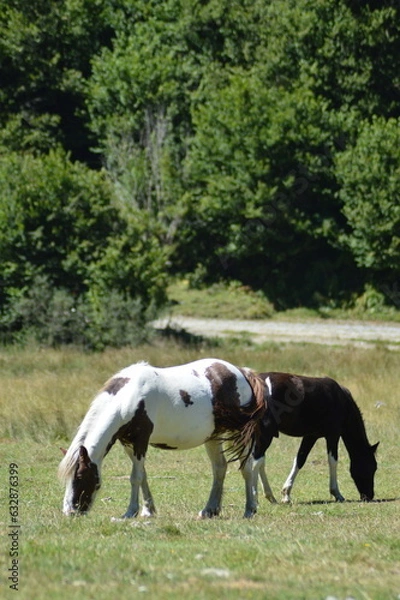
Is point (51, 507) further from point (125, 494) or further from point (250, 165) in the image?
point (250, 165)

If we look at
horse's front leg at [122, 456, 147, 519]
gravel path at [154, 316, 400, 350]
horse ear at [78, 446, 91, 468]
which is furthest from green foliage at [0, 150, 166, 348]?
horse ear at [78, 446, 91, 468]

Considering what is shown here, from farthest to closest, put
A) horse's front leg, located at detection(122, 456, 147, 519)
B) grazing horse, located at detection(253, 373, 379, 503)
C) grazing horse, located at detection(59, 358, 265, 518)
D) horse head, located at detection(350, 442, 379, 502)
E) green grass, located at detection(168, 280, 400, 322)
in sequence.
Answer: green grass, located at detection(168, 280, 400, 322) < horse head, located at detection(350, 442, 379, 502) < grazing horse, located at detection(253, 373, 379, 503) < horse's front leg, located at detection(122, 456, 147, 519) < grazing horse, located at detection(59, 358, 265, 518)

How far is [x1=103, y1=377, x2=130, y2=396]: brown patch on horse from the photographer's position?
1357 cm

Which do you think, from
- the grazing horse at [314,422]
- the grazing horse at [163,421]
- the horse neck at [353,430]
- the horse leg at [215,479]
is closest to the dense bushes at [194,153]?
the horse neck at [353,430]

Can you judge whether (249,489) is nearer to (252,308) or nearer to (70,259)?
(70,259)

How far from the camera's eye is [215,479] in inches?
570

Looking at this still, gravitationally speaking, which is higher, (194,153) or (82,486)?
(194,153)

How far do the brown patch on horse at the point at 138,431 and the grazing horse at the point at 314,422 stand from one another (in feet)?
11.4

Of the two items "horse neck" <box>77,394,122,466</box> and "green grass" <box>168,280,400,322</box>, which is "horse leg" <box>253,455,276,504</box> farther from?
"green grass" <box>168,280,400,322</box>

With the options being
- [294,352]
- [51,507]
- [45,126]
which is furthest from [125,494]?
[45,126]

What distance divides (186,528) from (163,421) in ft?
6.08

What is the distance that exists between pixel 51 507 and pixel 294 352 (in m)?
21.6

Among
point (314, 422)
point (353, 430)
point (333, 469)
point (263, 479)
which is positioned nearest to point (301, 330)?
point (353, 430)

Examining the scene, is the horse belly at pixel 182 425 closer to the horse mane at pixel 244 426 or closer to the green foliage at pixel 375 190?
the horse mane at pixel 244 426
